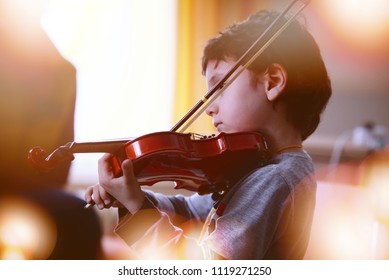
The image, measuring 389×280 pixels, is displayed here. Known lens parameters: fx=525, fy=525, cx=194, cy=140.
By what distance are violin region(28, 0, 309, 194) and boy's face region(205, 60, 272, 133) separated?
0.06ft

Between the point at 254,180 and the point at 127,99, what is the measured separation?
21.7 inches

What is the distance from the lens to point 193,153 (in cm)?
78

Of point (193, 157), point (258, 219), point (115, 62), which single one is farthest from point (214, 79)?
point (115, 62)

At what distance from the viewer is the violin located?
2.47 feet

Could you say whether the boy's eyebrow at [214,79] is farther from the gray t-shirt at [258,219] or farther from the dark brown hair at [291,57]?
the gray t-shirt at [258,219]

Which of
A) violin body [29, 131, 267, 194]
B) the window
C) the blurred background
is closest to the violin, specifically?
violin body [29, 131, 267, 194]

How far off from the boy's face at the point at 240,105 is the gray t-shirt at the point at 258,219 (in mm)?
72

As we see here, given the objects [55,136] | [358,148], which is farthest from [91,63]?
[358,148]

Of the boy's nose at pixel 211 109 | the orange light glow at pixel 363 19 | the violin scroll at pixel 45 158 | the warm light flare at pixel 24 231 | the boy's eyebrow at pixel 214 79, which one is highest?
the orange light glow at pixel 363 19

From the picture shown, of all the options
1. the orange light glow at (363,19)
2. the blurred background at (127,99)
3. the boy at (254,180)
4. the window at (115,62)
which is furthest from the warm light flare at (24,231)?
the orange light glow at (363,19)

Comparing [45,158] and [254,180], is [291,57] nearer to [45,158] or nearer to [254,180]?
[254,180]

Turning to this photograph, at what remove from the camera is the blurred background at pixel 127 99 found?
98 centimetres

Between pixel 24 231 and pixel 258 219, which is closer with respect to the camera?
pixel 258 219
